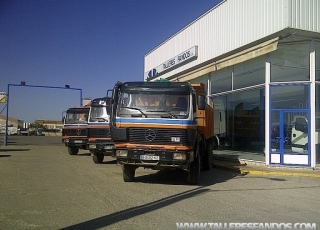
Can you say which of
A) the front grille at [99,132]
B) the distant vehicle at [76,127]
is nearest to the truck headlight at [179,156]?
the front grille at [99,132]

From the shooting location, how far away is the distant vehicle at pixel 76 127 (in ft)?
61.9

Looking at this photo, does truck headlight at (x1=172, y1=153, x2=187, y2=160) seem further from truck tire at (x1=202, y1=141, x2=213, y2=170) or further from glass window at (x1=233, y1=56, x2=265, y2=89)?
glass window at (x1=233, y1=56, x2=265, y2=89)

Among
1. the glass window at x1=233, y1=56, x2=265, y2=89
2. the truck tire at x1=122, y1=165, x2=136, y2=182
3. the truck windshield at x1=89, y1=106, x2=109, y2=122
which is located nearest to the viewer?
the truck tire at x1=122, y1=165, x2=136, y2=182

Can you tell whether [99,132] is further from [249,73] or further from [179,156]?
[249,73]

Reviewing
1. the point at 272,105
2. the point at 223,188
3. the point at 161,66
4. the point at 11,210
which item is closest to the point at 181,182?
the point at 223,188

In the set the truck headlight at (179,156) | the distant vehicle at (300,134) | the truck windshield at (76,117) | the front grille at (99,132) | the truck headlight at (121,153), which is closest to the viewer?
the truck headlight at (179,156)

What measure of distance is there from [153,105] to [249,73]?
310 inches

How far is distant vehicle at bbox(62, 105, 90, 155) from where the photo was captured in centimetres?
1886

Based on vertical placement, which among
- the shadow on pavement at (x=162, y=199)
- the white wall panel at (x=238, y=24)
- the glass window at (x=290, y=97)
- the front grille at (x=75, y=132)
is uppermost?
the white wall panel at (x=238, y=24)

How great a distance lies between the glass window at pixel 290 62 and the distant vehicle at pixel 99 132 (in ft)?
23.6

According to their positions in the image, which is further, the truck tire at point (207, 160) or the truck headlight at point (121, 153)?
the truck tire at point (207, 160)

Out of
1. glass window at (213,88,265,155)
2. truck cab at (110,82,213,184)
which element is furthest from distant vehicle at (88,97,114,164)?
glass window at (213,88,265,155)

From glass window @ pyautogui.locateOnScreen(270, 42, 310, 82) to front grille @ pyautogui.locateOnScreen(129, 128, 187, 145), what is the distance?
701cm

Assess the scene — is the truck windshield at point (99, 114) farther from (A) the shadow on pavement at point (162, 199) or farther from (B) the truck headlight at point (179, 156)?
(B) the truck headlight at point (179, 156)
